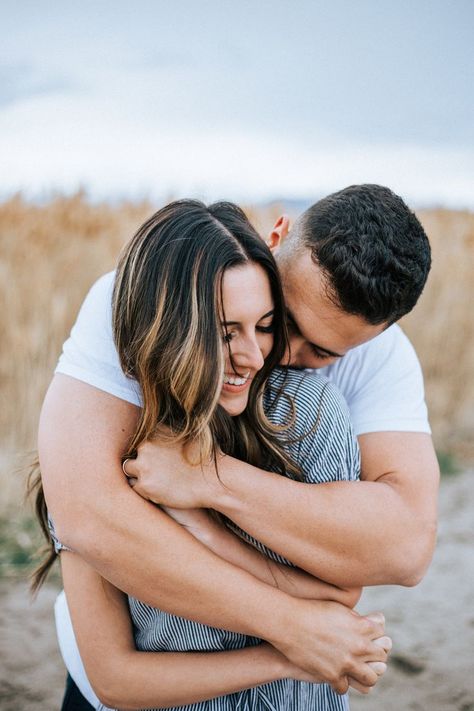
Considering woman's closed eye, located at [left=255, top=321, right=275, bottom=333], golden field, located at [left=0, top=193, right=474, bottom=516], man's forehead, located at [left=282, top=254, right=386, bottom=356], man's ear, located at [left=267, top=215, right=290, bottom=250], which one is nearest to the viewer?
woman's closed eye, located at [left=255, top=321, right=275, bottom=333]

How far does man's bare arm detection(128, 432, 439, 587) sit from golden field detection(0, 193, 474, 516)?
273 cm

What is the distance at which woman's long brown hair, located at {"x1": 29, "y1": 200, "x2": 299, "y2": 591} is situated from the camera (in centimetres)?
185

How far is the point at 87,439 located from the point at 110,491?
0.46ft

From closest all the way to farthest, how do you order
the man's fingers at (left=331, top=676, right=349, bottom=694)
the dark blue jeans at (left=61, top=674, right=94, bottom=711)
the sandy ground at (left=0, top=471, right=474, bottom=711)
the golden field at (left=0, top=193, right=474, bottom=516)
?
the man's fingers at (left=331, top=676, right=349, bottom=694) → the dark blue jeans at (left=61, top=674, right=94, bottom=711) → the sandy ground at (left=0, top=471, right=474, bottom=711) → the golden field at (left=0, top=193, right=474, bottom=516)

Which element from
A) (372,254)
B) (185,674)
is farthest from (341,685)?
(372,254)

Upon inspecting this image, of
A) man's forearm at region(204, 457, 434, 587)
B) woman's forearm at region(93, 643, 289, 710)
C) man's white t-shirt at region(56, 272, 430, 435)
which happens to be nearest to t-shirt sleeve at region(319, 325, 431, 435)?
man's white t-shirt at region(56, 272, 430, 435)

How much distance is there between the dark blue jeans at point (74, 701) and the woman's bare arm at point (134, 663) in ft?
1.12

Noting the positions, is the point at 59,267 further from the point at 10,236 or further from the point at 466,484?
the point at 466,484

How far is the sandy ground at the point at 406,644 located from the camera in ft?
11.0

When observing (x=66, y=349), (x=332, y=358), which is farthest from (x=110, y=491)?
(x=332, y=358)

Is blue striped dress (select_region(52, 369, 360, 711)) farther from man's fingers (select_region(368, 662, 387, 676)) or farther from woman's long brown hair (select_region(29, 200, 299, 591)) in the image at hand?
man's fingers (select_region(368, 662, 387, 676))

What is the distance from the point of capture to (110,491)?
189 cm

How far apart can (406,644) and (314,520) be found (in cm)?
230

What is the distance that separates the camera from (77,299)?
561cm
